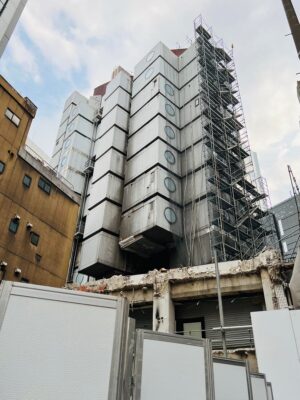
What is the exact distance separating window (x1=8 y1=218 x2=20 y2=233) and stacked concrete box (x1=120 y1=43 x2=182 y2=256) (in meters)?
12.9

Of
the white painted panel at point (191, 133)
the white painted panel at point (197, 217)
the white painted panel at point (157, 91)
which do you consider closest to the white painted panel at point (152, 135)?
the white painted panel at point (191, 133)

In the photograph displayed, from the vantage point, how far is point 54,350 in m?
4.12

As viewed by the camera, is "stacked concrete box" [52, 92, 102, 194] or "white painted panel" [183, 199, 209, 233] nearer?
"white painted panel" [183, 199, 209, 233]

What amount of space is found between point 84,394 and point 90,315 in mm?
926

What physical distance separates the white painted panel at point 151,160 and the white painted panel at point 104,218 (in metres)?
3.85

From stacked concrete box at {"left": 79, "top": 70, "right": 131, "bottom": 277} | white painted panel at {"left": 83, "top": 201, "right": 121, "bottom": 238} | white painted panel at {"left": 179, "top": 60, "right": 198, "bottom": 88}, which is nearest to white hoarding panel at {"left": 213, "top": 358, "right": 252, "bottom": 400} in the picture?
stacked concrete box at {"left": 79, "top": 70, "right": 131, "bottom": 277}

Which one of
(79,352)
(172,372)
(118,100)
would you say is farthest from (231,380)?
(118,100)

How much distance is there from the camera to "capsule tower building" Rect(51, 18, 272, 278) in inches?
1282

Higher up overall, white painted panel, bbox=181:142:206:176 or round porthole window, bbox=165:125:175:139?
round porthole window, bbox=165:125:175:139

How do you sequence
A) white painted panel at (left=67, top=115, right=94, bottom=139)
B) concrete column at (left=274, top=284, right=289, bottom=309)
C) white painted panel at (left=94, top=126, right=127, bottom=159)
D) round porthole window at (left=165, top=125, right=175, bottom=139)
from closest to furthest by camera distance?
concrete column at (left=274, top=284, right=289, bottom=309) → round porthole window at (left=165, top=125, right=175, bottom=139) → white painted panel at (left=94, top=126, right=127, bottom=159) → white painted panel at (left=67, top=115, right=94, bottom=139)

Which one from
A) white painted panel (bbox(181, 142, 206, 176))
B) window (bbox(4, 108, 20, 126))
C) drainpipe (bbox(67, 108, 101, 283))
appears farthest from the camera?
drainpipe (bbox(67, 108, 101, 283))

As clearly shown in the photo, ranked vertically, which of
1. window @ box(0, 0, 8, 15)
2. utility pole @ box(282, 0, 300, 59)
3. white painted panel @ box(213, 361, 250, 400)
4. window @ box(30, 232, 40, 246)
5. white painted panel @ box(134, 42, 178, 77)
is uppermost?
white painted panel @ box(134, 42, 178, 77)

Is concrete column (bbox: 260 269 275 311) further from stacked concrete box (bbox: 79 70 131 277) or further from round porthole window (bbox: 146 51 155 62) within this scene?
round porthole window (bbox: 146 51 155 62)

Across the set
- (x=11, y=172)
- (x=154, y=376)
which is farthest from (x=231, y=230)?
(x=154, y=376)
